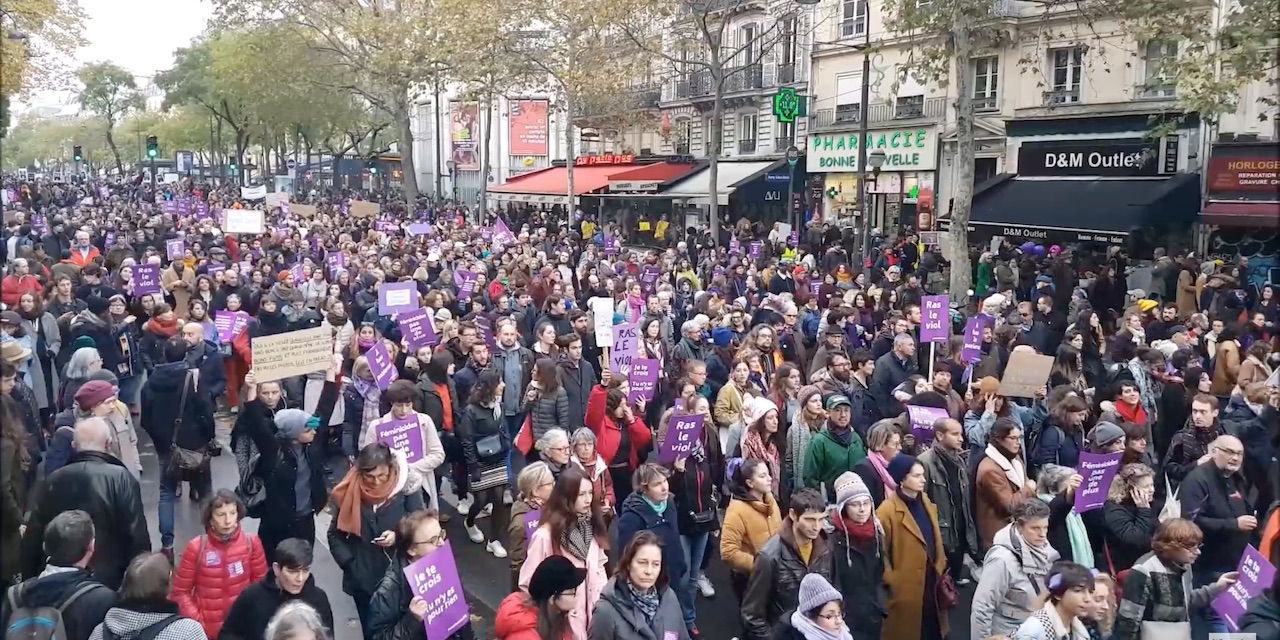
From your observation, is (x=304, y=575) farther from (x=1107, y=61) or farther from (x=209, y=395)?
(x=1107, y=61)

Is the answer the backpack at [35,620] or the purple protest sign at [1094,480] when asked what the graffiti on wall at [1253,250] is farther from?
the backpack at [35,620]

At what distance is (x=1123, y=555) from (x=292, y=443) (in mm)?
4612

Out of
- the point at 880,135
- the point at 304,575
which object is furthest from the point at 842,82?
the point at 304,575

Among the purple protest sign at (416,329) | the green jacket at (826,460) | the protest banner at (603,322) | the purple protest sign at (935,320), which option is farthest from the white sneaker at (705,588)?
the purple protest sign at (935,320)

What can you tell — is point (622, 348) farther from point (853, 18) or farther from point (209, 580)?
point (853, 18)

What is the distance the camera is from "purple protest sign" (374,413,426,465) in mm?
6320

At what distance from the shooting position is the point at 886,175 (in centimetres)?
2931

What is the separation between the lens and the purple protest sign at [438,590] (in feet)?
14.0

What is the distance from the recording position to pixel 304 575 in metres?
4.50

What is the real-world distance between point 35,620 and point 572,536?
2190mm

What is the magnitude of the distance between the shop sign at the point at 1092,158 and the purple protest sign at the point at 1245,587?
63.0ft

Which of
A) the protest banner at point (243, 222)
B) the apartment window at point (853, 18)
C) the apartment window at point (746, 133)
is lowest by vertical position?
the protest banner at point (243, 222)

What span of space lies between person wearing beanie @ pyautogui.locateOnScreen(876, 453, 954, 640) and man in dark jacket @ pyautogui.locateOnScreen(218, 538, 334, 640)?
9.21 ft

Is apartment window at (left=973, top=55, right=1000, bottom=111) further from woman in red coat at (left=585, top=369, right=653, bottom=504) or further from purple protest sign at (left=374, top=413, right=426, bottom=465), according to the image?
purple protest sign at (left=374, top=413, right=426, bottom=465)
